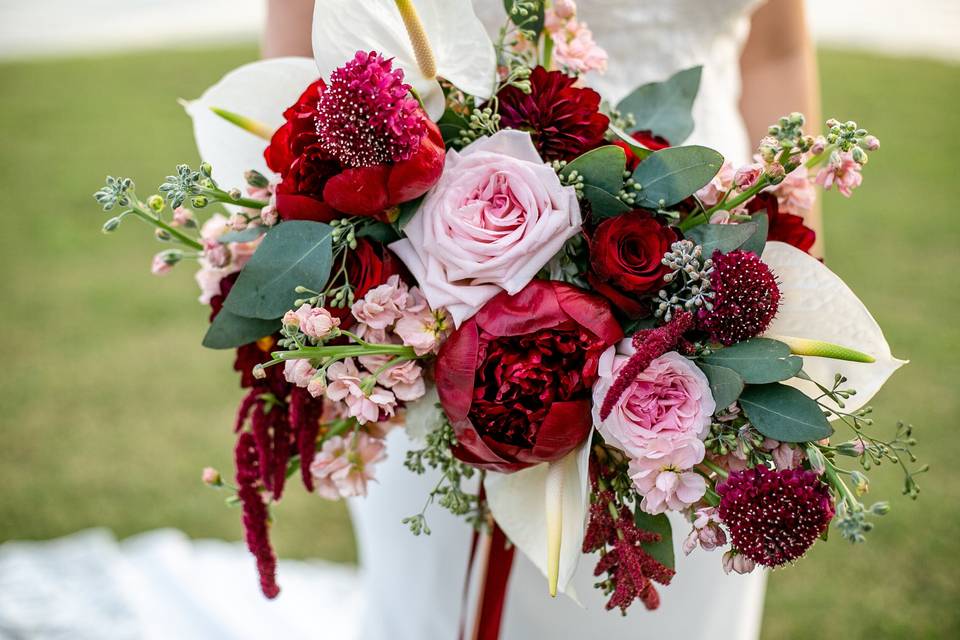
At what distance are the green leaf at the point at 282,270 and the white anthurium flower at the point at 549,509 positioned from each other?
0.35 metres

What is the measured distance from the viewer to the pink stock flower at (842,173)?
3.39 feet

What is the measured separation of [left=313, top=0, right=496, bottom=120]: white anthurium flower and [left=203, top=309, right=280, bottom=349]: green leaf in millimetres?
304

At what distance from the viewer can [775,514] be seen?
34.0 inches

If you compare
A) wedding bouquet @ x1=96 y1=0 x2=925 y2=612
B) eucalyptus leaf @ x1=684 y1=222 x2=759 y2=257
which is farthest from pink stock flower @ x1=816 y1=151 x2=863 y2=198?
eucalyptus leaf @ x1=684 y1=222 x2=759 y2=257

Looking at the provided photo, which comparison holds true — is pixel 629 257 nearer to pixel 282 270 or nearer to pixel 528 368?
pixel 528 368

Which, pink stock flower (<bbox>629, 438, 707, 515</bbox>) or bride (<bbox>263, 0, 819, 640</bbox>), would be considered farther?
bride (<bbox>263, 0, 819, 640</bbox>)

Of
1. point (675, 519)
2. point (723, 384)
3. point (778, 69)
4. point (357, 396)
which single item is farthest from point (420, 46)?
point (778, 69)

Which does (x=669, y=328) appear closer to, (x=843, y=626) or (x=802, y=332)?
(x=802, y=332)

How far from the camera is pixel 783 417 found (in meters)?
0.94

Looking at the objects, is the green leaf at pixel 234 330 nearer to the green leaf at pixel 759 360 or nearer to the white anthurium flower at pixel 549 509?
the white anthurium flower at pixel 549 509

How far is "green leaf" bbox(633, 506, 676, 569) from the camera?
3.32 ft

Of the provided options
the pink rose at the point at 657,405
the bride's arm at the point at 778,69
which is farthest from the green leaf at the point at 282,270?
the bride's arm at the point at 778,69

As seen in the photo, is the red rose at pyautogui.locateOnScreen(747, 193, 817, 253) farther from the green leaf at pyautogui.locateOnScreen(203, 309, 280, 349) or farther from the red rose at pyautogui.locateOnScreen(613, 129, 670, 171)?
the green leaf at pyautogui.locateOnScreen(203, 309, 280, 349)

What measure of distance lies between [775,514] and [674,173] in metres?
0.39
